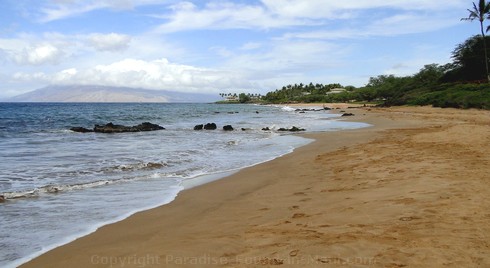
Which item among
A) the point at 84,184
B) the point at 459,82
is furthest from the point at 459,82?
the point at 84,184

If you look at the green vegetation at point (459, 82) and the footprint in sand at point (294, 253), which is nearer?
the footprint in sand at point (294, 253)

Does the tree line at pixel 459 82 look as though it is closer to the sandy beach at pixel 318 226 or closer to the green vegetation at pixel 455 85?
the green vegetation at pixel 455 85

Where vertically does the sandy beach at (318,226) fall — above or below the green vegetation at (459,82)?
below

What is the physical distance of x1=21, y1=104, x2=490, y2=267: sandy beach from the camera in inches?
175

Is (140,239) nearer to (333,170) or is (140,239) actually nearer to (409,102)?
(333,170)

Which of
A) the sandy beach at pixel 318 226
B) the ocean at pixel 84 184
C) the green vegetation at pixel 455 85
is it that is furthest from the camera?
the green vegetation at pixel 455 85

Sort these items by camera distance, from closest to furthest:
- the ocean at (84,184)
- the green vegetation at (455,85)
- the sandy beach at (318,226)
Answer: the sandy beach at (318,226) < the ocean at (84,184) < the green vegetation at (455,85)

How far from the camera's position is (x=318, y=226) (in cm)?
564

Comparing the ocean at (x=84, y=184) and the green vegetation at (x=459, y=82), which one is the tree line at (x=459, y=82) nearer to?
the green vegetation at (x=459, y=82)

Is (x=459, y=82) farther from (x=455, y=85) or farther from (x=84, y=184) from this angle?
(x=84, y=184)

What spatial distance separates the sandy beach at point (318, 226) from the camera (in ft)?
14.6

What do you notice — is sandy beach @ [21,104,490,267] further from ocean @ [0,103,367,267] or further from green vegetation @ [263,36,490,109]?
green vegetation @ [263,36,490,109]

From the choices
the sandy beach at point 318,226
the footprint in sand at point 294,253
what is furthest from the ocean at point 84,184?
the footprint in sand at point 294,253

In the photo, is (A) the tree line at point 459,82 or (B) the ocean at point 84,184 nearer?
(B) the ocean at point 84,184
